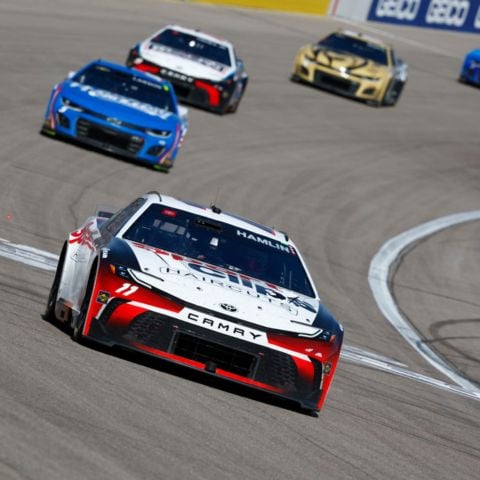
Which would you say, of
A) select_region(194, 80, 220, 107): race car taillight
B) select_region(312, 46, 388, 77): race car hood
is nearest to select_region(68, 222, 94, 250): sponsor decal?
select_region(194, 80, 220, 107): race car taillight

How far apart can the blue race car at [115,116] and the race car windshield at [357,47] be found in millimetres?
10551

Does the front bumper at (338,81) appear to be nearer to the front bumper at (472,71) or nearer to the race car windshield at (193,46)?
the race car windshield at (193,46)

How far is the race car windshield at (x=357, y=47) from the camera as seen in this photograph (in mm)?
28938

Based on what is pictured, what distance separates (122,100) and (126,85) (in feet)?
2.08

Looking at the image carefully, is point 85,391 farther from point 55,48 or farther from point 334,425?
point 55,48

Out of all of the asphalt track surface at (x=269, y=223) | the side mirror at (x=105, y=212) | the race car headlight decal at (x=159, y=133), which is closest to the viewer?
the asphalt track surface at (x=269, y=223)

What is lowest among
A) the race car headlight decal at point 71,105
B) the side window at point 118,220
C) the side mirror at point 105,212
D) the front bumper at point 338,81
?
the front bumper at point 338,81

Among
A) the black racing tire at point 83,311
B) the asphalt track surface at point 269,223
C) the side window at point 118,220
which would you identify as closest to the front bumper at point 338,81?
the asphalt track surface at point 269,223

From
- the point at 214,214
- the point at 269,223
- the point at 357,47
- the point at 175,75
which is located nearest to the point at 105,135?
the point at 269,223

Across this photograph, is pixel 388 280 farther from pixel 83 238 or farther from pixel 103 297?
pixel 103 297

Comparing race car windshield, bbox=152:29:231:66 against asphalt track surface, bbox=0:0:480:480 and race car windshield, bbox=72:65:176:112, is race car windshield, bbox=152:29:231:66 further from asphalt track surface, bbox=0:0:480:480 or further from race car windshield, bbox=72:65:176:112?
race car windshield, bbox=72:65:176:112

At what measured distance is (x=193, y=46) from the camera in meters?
24.1

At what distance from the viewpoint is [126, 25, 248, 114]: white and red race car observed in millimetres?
23047

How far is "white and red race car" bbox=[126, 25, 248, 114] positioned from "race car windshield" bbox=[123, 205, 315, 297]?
1320 centimetres
